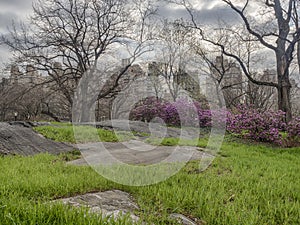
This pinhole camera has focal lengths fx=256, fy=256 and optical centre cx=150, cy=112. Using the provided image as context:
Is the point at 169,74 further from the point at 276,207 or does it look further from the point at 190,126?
the point at 276,207

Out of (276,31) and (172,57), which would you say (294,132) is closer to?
(276,31)

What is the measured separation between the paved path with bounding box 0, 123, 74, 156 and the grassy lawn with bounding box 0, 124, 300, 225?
4.27 ft

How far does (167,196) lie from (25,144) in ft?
11.5

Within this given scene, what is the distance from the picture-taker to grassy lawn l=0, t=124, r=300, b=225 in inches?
62.8

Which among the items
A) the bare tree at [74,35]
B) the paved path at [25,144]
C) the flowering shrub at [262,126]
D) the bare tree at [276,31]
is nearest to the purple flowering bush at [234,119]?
Answer: the flowering shrub at [262,126]

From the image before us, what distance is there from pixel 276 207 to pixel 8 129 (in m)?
4.92

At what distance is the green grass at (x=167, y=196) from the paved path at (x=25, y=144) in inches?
50.8

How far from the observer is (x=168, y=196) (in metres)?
2.21

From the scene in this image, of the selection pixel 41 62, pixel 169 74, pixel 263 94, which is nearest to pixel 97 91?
pixel 41 62

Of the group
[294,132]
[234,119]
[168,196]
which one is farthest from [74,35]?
[168,196]

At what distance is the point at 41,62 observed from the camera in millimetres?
14344

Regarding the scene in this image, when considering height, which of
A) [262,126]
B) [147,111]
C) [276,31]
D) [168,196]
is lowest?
[168,196]

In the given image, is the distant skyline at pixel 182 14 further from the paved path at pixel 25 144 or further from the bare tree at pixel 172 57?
the paved path at pixel 25 144

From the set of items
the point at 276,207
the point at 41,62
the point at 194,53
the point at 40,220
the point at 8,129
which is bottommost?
the point at 276,207
